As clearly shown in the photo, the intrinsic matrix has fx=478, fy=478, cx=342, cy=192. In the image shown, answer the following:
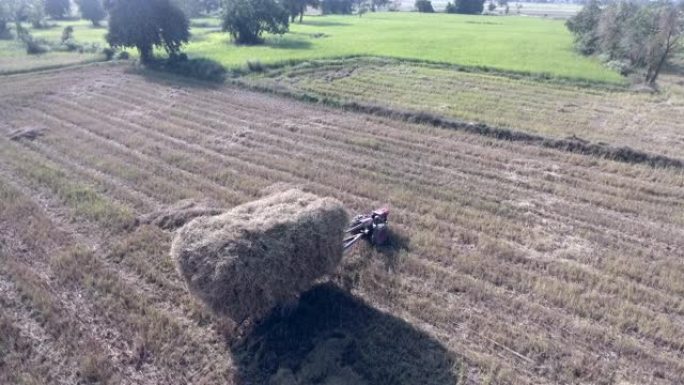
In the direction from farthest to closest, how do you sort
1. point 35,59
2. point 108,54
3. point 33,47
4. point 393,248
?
point 33,47
point 35,59
point 108,54
point 393,248

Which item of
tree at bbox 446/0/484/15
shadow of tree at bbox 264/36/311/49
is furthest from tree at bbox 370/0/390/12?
shadow of tree at bbox 264/36/311/49

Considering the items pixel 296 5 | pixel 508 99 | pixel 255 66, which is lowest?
pixel 508 99

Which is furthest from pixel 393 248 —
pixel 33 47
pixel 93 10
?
pixel 93 10

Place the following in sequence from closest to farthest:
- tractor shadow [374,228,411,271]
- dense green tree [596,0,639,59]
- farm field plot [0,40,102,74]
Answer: tractor shadow [374,228,411,271] → farm field plot [0,40,102,74] → dense green tree [596,0,639,59]

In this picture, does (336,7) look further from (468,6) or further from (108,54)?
(108,54)

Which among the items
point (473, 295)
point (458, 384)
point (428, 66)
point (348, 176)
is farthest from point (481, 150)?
point (428, 66)

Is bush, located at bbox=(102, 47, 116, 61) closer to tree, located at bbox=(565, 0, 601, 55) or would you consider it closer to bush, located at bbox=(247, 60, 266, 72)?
bush, located at bbox=(247, 60, 266, 72)

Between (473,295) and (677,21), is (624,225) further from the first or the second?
(677,21)

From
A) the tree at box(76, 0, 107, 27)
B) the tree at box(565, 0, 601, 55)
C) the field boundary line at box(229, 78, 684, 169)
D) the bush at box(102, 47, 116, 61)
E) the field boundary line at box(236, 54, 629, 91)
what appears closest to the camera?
the field boundary line at box(229, 78, 684, 169)
